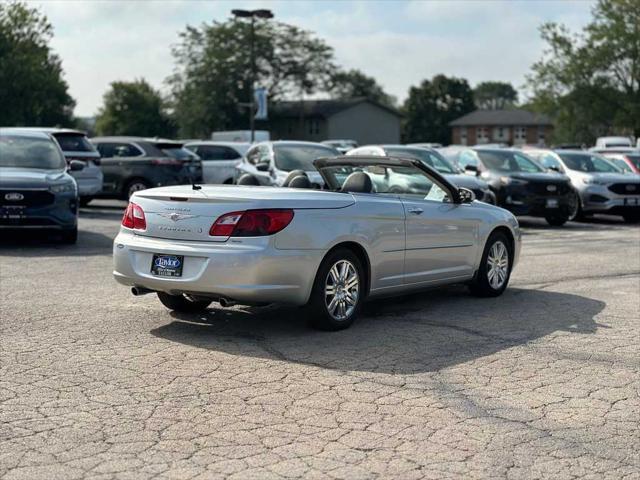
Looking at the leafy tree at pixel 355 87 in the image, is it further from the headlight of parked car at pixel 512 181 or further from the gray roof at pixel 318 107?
the headlight of parked car at pixel 512 181

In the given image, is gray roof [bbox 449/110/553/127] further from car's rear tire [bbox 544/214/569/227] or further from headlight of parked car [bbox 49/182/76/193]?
headlight of parked car [bbox 49/182/76/193]

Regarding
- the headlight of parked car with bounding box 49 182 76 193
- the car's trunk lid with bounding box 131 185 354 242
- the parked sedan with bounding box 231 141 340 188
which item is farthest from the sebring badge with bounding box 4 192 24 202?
the car's trunk lid with bounding box 131 185 354 242

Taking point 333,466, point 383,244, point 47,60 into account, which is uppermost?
point 47,60

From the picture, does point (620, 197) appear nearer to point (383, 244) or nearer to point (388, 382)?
point (383, 244)

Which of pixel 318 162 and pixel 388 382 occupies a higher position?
pixel 318 162

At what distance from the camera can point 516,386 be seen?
6.01 m

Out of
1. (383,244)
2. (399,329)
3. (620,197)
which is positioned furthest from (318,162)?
(620,197)

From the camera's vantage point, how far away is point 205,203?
7418mm

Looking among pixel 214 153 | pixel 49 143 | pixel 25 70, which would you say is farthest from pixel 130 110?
pixel 49 143

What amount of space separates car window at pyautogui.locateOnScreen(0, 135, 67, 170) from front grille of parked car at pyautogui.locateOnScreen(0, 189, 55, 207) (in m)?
1.07

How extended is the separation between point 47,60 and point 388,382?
53868 mm

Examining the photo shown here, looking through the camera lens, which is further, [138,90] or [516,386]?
[138,90]

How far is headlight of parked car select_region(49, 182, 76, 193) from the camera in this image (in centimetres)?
1345

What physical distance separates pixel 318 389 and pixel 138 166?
17240 millimetres
